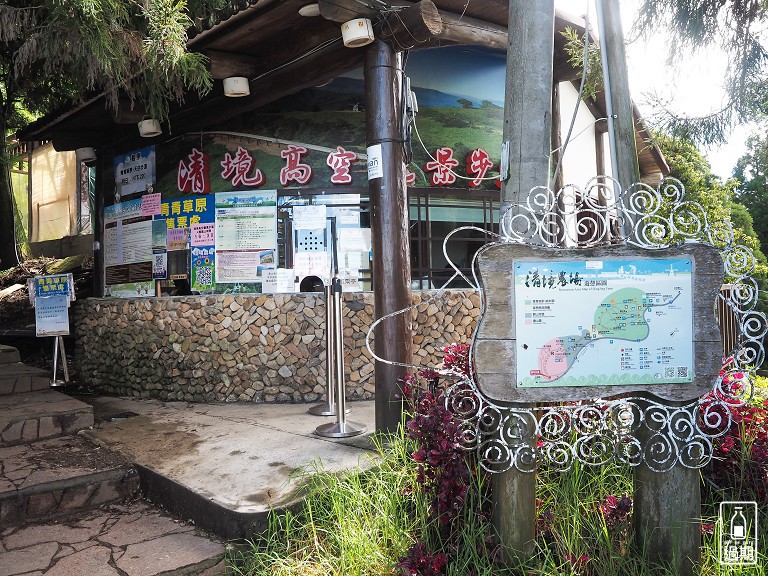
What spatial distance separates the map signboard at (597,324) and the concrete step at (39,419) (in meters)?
4.43

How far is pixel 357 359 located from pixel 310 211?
1.75 meters

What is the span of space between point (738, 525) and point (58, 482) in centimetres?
414

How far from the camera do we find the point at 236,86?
6312mm

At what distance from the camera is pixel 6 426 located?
520cm

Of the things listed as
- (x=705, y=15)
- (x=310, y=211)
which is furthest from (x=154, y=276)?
(x=705, y=15)

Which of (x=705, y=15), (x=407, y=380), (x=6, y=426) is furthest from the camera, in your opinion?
(x=6, y=426)

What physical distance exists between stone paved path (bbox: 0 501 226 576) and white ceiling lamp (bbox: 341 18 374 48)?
3790 millimetres

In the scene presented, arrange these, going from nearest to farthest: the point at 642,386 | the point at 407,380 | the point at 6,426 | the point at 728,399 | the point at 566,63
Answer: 1. the point at 642,386
2. the point at 728,399
3. the point at 407,380
4. the point at 6,426
5. the point at 566,63

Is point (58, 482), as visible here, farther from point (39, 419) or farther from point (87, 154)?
point (87, 154)

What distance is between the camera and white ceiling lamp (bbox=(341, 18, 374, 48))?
4957 millimetres

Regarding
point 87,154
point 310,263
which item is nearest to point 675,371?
point 310,263

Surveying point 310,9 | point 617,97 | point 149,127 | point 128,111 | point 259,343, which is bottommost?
point 259,343

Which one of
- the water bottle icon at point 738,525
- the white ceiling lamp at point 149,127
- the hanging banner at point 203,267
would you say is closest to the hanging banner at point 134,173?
the white ceiling lamp at point 149,127

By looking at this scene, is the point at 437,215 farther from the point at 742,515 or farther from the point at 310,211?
the point at 742,515
